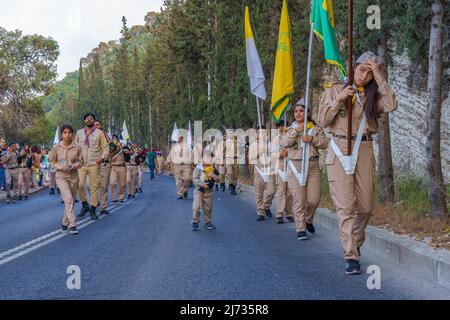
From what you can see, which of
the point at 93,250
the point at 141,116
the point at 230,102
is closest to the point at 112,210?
the point at 93,250

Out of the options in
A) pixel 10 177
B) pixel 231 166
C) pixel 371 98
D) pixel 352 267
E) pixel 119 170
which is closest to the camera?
pixel 352 267

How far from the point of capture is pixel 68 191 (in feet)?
36.7

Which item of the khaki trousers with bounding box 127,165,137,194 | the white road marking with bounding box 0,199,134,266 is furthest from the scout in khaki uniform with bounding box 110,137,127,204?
the white road marking with bounding box 0,199,134,266

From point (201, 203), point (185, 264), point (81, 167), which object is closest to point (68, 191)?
point (201, 203)

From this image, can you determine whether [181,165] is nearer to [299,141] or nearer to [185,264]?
[299,141]

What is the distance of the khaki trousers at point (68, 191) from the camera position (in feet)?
36.5

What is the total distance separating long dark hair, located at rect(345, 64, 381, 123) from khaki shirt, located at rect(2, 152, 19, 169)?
670 inches

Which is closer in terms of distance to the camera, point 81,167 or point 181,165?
point 81,167

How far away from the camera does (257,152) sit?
14117 mm

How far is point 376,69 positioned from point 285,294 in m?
2.55

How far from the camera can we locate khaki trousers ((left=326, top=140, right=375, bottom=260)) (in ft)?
22.2

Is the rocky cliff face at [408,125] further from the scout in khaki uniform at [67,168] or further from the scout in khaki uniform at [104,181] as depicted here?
the scout in khaki uniform at [67,168]

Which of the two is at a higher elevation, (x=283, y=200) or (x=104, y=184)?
(x=104, y=184)

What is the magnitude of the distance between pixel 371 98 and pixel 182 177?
14842mm
